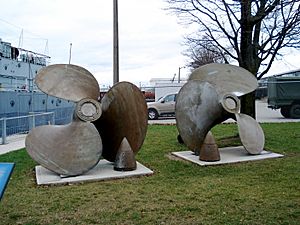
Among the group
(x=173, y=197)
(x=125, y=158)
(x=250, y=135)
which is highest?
(x=250, y=135)

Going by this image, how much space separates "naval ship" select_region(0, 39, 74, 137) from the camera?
14664mm

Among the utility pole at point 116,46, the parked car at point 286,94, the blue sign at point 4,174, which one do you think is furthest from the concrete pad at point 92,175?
the parked car at point 286,94

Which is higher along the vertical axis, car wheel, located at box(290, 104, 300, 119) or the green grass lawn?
car wheel, located at box(290, 104, 300, 119)

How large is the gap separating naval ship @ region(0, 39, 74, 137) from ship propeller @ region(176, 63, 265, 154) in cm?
687

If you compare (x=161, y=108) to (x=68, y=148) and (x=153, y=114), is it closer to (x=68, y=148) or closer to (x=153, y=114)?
(x=153, y=114)

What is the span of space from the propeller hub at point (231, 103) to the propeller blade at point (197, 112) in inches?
4.7

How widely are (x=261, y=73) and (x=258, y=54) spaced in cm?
53

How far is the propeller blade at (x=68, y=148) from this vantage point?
6.95 m

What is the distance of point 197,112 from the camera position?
8641 mm

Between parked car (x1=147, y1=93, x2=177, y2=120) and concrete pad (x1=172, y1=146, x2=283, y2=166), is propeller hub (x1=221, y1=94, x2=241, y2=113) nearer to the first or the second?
concrete pad (x1=172, y1=146, x2=283, y2=166)

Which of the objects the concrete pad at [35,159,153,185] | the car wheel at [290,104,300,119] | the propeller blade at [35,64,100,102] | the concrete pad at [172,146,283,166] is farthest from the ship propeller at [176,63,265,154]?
the car wheel at [290,104,300,119]

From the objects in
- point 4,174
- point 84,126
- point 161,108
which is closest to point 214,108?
point 84,126

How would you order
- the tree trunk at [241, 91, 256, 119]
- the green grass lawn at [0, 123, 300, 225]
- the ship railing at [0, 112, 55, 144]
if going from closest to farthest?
the green grass lawn at [0, 123, 300, 225]
the tree trunk at [241, 91, 256, 119]
the ship railing at [0, 112, 55, 144]

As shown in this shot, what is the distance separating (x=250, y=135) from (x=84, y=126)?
3683 millimetres
